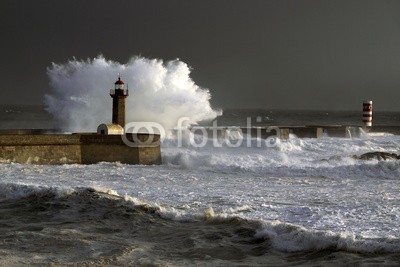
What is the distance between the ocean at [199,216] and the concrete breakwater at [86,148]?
1.37 feet

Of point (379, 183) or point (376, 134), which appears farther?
point (376, 134)

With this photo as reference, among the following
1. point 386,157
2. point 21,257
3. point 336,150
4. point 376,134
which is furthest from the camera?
point 376,134

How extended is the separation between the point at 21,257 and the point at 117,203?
2490 millimetres

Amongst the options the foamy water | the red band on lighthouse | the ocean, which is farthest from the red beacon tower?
the red band on lighthouse

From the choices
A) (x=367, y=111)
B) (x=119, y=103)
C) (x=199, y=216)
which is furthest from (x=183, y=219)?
(x=367, y=111)

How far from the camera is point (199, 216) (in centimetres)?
723

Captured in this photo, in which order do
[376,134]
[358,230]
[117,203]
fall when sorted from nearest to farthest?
1. [358,230]
2. [117,203]
3. [376,134]

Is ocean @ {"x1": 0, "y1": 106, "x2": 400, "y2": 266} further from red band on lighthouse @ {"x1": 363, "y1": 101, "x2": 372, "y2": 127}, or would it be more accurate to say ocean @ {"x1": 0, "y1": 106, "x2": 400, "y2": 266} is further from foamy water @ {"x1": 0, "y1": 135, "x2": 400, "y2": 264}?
red band on lighthouse @ {"x1": 363, "y1": 101, "x2": 372, "y2": 127}

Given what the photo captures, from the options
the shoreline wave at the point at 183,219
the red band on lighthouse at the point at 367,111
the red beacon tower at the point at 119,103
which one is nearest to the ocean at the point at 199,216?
the shoreline wave at the point at 183,219

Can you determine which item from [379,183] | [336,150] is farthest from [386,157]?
[379,183]

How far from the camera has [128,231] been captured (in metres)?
6.74

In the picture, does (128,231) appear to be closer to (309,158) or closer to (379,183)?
(379,183)

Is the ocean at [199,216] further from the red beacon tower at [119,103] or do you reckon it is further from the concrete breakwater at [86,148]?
the red beacon tower at [119,103]

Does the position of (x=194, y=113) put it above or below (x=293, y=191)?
above
